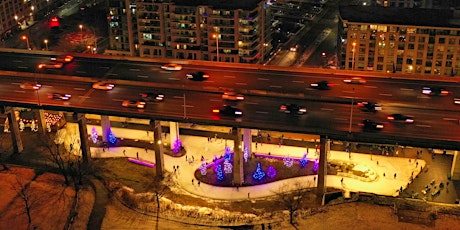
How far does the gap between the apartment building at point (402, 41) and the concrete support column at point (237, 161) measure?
48.9 meters

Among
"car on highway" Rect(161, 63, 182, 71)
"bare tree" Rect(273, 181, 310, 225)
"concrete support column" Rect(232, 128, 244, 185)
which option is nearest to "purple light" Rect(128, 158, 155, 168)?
"concrete support column" Rect(232, 128, 244, 185)

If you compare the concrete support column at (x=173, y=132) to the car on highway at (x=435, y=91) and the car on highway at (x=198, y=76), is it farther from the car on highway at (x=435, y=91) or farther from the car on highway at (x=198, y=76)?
the car on highway at (x=435, y=91)

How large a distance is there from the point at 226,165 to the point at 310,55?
6591 cm

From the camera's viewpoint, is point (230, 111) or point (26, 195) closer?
point (26, 195)

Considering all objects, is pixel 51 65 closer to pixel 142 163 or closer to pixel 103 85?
pixel 103 85

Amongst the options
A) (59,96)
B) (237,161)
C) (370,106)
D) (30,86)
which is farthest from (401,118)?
(30,86)

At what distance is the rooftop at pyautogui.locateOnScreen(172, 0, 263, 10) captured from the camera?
6161 inches

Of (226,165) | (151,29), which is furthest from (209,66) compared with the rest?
(151,29)

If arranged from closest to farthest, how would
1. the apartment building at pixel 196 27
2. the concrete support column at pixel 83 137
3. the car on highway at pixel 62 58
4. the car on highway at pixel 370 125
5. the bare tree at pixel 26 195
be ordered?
the bare tree at pixel 26 195 → the car on highway at pixel 370 125 → the concrete support column at pixel 83 137 → the car on highway at pixel 62 58 → the apartment building at pixel 196 27

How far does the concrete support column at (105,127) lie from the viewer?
431ft

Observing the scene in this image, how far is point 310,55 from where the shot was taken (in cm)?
17988

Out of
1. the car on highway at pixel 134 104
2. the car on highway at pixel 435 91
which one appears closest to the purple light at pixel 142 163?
the car on highway at pixel 134 104

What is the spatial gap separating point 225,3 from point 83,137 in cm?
5594

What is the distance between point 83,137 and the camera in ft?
405
